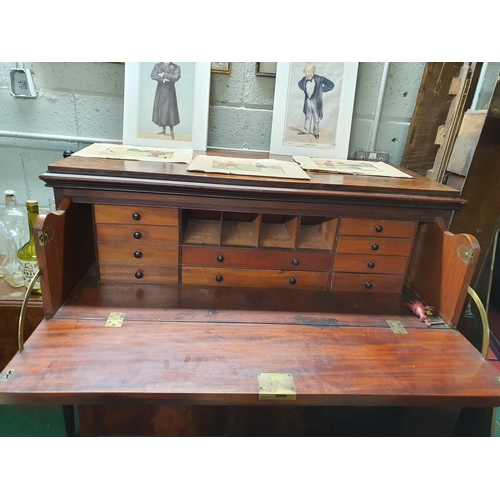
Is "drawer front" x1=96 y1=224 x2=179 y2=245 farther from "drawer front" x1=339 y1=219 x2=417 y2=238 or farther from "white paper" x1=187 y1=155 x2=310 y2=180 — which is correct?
"drawer front" x1=339 y1=219 x2=417 y2=238

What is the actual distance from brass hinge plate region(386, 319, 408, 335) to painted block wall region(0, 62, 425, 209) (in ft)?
2.35

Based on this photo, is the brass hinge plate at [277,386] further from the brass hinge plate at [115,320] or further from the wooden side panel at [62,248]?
the wooden side panel at [62,248]

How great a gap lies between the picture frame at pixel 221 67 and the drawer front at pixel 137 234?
651 mm

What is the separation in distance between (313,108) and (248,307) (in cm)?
77

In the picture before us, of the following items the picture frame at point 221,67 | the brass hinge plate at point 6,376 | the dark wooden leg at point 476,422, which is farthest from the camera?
the picture frame at point 221,67

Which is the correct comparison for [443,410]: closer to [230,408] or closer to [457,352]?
[457,352]

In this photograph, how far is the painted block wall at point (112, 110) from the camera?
1326mm

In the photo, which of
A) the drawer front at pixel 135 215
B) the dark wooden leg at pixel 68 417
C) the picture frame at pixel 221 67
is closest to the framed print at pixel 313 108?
the picture frame at pixel 221 67

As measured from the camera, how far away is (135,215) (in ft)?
3.26

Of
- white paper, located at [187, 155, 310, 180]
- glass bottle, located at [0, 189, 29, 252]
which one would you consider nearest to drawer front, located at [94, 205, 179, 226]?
white paper, located at [187, 155, 310, 180]

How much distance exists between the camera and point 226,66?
1314mm

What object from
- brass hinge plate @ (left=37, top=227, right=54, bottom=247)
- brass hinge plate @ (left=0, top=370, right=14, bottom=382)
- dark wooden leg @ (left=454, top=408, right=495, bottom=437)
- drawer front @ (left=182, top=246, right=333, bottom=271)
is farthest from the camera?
dark wooden leg @ (left=454, top=408, right=495, bottom=437)

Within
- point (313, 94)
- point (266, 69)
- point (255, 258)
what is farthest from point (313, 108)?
point (255, 258)

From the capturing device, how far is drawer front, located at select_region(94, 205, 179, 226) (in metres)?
0.99
